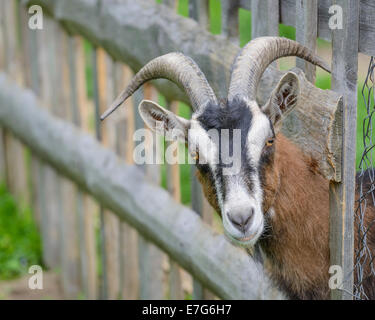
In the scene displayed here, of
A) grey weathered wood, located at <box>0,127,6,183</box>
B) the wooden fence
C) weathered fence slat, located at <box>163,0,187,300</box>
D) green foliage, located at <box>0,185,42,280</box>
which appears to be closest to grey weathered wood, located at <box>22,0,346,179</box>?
the wooden fence

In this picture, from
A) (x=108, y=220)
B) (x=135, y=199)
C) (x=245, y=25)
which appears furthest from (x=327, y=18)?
(x=245, y=25)

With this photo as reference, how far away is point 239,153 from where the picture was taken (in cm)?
362

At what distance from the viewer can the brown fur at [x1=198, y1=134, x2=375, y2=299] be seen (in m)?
3.99

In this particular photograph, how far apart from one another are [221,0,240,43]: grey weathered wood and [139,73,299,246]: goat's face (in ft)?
3.07

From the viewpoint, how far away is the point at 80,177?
6770mm

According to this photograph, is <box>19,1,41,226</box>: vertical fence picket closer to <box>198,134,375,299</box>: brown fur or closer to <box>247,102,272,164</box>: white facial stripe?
<box>198,134,375,299</box>: brown fur

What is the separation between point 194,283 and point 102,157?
161cm

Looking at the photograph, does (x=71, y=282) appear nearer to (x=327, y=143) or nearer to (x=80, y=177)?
(x=80, y=177)

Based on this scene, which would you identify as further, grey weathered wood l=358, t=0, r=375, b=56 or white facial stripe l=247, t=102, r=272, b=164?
white facial stripe l=247, t=102, r=272, b=164

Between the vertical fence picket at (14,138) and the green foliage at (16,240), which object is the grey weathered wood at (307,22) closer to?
the vertical fence picket at (14,138)

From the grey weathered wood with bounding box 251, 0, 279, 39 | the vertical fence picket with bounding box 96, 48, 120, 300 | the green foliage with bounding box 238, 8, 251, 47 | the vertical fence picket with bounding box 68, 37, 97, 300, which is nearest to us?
the grey weathered wood with bounding box 251, 0, 279, 39

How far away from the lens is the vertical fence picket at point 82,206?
6.96 meters

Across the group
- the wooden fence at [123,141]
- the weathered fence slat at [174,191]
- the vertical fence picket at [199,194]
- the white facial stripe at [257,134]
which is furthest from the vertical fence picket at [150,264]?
the white facial stripe at [257,134]

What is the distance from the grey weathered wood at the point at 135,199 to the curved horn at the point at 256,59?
48.2 inches
